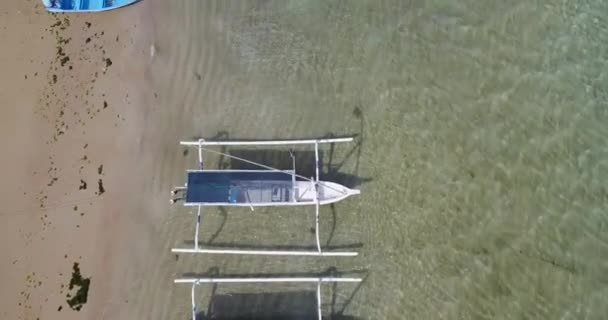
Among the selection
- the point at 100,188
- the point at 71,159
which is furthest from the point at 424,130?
the point at 71,159

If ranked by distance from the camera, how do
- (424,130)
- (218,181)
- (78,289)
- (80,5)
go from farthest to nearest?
(80,5) < (424,130) < (78,289) < (218,181)

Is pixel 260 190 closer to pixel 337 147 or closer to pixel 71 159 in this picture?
pixel 337 147

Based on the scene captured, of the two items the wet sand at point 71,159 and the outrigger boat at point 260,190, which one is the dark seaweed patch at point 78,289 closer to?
the wet sand at point 71,159

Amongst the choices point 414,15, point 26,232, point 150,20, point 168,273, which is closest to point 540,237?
point 414,15

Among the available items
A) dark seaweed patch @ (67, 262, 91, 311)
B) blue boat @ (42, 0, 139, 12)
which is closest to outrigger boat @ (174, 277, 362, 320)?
dark seaweed patch @ (67, 262, 91, 311)

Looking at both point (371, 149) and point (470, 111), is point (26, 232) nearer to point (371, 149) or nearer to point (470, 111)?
point (371, 149)

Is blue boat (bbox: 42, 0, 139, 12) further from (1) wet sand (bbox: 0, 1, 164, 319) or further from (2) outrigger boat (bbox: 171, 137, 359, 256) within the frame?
(2) outrigger boat (bbox: 171, 137, 359, 256)
